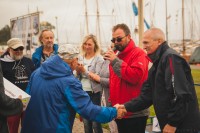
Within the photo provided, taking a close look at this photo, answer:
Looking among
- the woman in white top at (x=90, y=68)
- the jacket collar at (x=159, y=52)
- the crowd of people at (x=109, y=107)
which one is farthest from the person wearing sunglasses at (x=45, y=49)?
the jacket collar at (x=159, y=52)

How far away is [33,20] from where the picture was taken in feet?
41.5

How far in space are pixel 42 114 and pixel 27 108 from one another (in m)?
0.27

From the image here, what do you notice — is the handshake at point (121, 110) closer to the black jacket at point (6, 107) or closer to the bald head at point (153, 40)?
the bald head at point (153, 40)

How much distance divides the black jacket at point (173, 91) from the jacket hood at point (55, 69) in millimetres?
946

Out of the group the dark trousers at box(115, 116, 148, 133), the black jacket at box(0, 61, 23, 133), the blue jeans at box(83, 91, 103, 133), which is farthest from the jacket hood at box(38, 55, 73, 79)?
the blue jeans at box(83, 91, 103, 133)

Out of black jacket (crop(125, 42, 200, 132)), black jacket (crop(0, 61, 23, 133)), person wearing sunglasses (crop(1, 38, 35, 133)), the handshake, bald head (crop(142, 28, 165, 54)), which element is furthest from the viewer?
person wearing sunglasses (crop(1, 38, 35, 133))

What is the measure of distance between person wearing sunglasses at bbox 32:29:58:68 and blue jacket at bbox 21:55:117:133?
7.64ft

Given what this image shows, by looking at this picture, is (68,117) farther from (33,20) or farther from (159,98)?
(33,20)

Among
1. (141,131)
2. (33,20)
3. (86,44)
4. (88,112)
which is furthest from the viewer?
(33,20)

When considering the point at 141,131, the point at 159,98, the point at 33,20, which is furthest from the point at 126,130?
the point at 33,20

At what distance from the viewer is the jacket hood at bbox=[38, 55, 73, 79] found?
10.8 ft

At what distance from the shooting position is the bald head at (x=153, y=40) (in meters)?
3.57

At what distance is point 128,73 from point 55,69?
3.71ft

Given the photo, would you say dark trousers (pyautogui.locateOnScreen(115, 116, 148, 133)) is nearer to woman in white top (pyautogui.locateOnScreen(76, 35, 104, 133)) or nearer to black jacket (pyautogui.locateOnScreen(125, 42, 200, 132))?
black jacket (pyautogui.locateOnScreen(125, 42, 200, 132))
